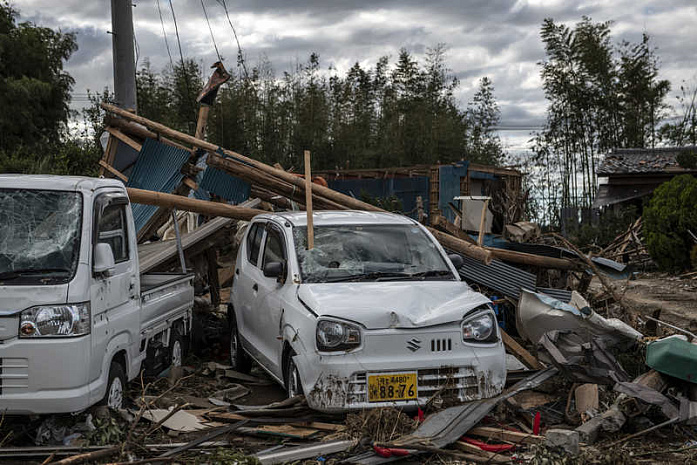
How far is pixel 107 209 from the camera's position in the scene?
5684mm

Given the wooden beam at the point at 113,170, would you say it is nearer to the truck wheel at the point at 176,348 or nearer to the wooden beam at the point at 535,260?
the truck wheel at the point at 176,348

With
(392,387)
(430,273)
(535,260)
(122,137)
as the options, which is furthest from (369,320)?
(122,137)

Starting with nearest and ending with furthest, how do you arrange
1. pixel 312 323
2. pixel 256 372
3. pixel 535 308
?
pixel 312 323
pixel 535 308
pixel 256 372

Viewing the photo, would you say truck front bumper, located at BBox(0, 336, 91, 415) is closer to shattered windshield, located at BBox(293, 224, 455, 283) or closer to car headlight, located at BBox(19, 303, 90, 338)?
car headlight, located at BBox(19, 303, 90, 338)

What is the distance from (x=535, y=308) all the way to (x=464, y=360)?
2.14 meters

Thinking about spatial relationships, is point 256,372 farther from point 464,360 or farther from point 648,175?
point 648,175

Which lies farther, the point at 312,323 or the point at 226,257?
the point at 226,257

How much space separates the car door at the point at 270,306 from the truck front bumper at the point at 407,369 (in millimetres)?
721

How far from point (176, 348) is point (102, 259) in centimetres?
266

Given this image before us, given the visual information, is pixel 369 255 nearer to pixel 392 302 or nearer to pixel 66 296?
pixel 392 302

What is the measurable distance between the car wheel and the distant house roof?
2111 centimetres

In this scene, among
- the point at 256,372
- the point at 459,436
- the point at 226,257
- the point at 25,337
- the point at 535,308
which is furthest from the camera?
the point at 226,257

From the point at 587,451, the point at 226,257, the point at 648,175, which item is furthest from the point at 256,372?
the point at 648,175

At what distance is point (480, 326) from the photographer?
18.6ft
